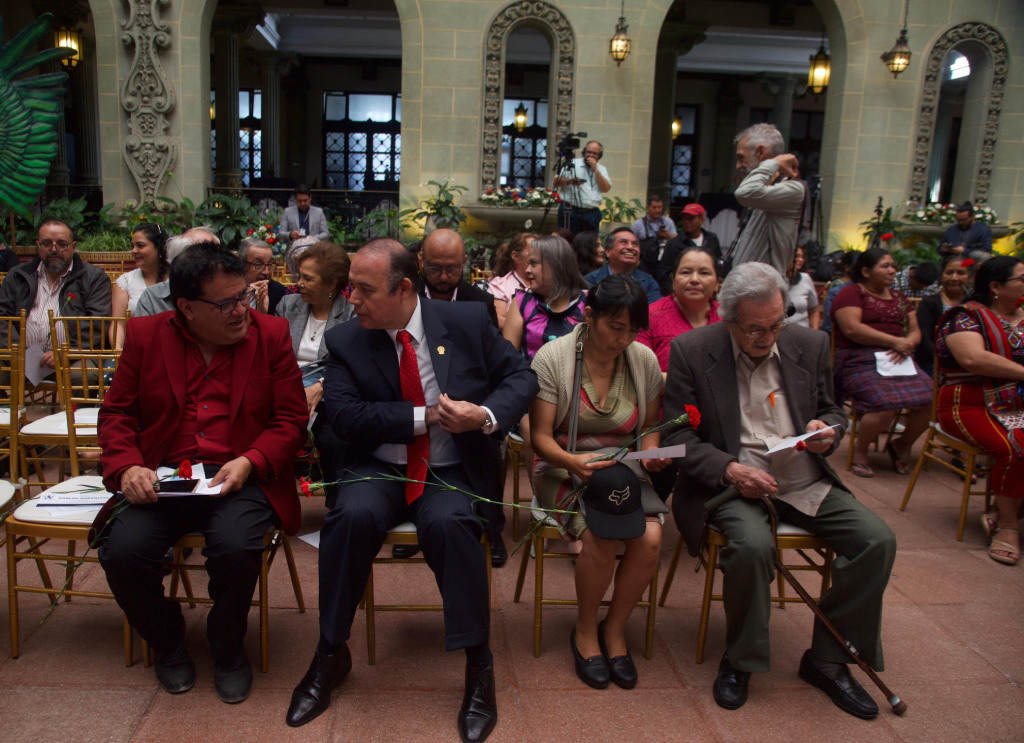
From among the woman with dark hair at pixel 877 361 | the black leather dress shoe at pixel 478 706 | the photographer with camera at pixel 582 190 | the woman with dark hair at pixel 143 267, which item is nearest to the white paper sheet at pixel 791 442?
the black leather dress shoe at pixel 478 706

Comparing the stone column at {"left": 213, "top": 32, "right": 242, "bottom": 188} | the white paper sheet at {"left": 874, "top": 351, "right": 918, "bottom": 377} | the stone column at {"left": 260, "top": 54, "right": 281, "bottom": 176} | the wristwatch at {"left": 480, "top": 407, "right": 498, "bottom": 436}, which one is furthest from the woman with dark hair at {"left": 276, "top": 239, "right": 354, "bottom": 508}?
the stone column at {"left": 260, "top": 54, "right": 281, "bottom": 176}

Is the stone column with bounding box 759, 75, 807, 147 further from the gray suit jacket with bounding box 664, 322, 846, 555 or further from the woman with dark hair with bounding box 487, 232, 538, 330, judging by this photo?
the gray suit jacket with bounding box 664, 322, 846, 555

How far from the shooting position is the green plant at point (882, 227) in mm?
9539

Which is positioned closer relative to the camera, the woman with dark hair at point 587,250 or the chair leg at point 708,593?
the chair leg at point 708,593

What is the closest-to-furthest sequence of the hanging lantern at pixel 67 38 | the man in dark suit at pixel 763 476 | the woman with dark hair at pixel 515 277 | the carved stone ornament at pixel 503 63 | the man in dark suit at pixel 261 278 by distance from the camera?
the man in dark suit at pixel 763 476
the man in dark suit at pixel 261 278
the woman with dark hair at pixel 515 277
the carved stone ornament at pixel 503 63
the hanging lantern at pixel 67 38

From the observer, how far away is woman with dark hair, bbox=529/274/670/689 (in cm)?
243

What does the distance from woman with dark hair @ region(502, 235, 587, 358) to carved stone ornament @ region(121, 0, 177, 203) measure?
24.8 ft

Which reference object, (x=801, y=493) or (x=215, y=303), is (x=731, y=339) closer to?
(x=801, y=493)

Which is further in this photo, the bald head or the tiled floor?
Result: the bald head

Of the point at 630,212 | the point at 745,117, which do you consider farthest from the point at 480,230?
the point at 745,117

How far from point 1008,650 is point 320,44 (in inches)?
653

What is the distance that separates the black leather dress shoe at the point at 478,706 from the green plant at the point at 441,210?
7.35m

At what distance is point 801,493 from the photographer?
2.55 meters

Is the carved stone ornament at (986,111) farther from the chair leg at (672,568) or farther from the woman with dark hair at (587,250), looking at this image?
the chair leg at (672,568)
